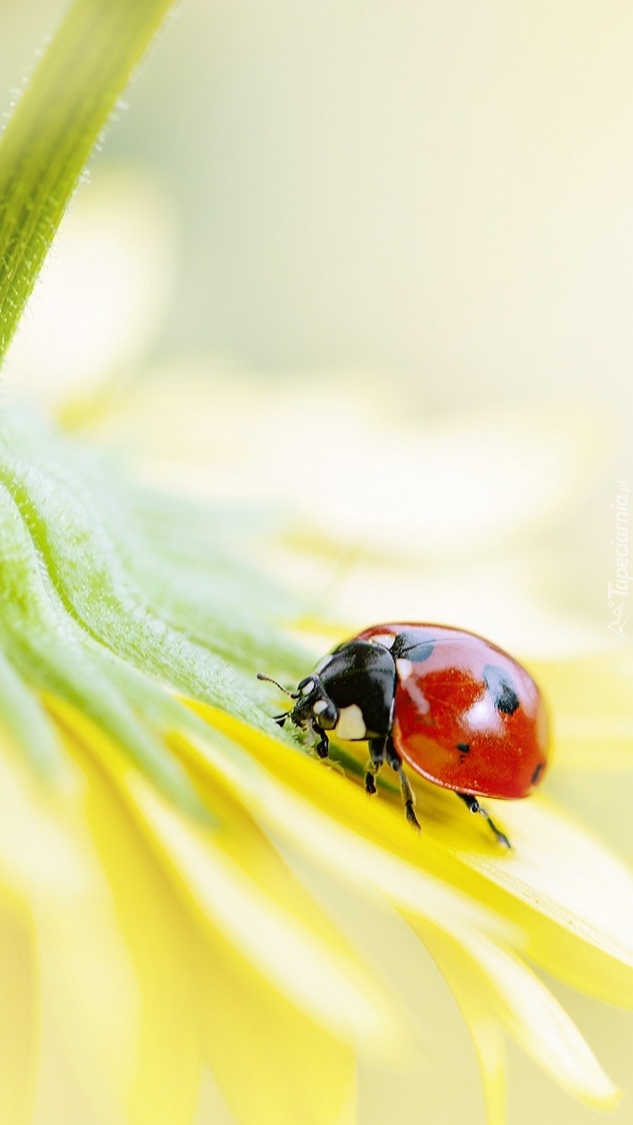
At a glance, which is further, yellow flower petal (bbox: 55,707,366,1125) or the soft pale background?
the soft pale background

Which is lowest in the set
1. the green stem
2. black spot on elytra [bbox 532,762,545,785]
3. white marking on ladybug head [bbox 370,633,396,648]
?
black spot on elytra [bbox 532,762,545,785]

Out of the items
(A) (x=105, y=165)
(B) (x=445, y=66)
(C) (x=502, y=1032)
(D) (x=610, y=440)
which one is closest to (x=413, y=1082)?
(C) (x=502, y=1032)

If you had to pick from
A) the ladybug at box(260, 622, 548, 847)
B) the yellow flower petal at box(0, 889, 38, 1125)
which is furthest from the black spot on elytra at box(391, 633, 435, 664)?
the yellow flower petal at box(0, 889, 38, 1125)

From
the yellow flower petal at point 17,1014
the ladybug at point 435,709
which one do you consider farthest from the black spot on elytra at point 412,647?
the yellow flower petal at point 17,1014

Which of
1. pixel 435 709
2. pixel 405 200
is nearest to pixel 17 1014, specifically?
pixel 435 709

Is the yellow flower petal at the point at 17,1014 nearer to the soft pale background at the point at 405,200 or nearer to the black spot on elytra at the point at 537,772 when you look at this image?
the black spot on elytra at the point at 537,772

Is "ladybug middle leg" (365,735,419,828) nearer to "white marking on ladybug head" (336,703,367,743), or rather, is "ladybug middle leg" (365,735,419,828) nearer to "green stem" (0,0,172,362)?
"white marking on ladybug head" (336,703,367,743)

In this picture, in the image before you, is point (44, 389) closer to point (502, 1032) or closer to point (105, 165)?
point (105, 165)
